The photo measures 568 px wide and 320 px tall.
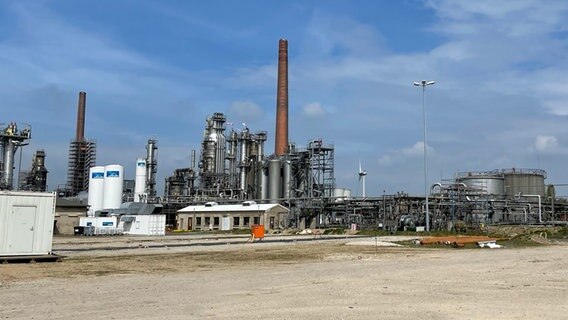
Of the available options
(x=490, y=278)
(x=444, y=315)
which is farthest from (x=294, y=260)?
(x=444, y=315)

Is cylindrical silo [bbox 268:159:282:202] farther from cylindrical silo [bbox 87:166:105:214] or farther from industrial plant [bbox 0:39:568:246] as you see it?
Answer: cylindrical silo [bbox 87:166:105:214]

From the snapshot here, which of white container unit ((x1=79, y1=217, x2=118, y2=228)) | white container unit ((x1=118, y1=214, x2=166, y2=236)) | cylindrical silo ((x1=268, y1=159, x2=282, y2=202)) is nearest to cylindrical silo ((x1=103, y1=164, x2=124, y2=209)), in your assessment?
white container unit ((x1=79, y1=217, x2=118, y2=228))

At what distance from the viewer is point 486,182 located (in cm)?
8194

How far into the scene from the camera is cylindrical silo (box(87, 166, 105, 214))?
80688 millimetres

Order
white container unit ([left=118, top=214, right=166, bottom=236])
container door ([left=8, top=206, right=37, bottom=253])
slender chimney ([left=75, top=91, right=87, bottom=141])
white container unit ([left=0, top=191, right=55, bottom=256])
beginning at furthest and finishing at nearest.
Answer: slender chimney ([left=75, top=91, right=87, bottom=141]), white container unit ([left=118, top=214, right=166, bottom=236]), container door ([left=8, top=206, right=37, bottom=253]), white container unit ([left=0, top=191, right=55, bottom=256])

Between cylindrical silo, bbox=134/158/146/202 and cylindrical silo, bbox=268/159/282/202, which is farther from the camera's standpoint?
cylindrical silo, bbox=134/158/146/202

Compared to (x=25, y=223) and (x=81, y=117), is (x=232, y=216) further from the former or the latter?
(x=25, y=223)

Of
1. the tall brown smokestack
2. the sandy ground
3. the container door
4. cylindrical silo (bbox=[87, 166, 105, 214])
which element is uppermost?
the tall brown smokestack

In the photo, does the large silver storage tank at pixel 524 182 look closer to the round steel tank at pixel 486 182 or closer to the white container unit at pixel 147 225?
the round steel tank at pixel 486 182

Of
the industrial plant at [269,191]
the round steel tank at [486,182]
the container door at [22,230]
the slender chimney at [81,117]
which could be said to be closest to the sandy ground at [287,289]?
the container door at [22,230]

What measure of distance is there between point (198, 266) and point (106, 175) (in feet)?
206

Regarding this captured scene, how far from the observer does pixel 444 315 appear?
10133mm

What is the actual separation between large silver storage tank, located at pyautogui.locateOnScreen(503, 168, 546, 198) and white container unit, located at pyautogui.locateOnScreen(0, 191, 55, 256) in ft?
249

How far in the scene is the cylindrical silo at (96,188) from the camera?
80.7 m
